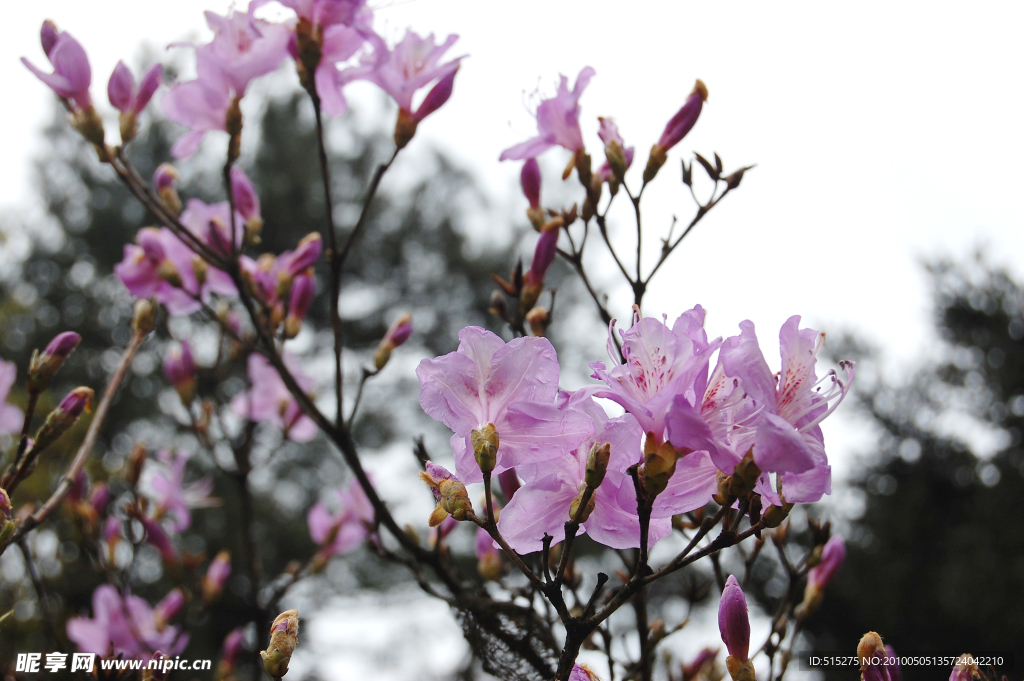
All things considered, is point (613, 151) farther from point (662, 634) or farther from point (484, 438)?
point (662, 634)

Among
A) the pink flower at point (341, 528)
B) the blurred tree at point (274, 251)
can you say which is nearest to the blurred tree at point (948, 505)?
the blurred tree at point (274, 251)

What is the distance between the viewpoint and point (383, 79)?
137 cm

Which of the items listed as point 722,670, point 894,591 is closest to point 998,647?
point 894,591

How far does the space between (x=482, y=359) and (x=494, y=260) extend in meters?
12.2

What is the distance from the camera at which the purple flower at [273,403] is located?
2.25m

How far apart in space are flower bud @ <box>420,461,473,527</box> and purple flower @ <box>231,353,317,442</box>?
1445 millimetres

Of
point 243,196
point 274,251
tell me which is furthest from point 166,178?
point 274,251

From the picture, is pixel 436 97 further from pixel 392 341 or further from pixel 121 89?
pixel 121 89

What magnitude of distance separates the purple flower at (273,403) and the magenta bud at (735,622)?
1621mm

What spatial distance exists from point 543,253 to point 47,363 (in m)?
0.96

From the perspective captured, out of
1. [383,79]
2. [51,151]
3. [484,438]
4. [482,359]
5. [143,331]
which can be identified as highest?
[51,151]

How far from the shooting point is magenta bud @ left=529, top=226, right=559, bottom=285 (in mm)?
1456

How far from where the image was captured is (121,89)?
1.61 meters

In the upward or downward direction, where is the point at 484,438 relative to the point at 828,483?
upward
